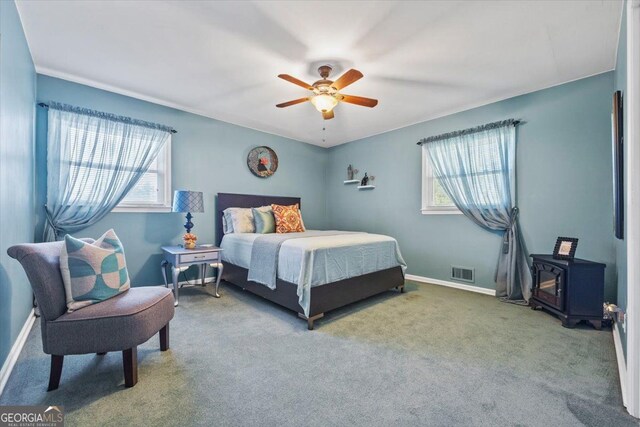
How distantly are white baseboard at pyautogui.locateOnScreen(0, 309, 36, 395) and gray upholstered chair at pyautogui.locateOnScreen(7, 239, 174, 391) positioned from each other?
11.8 inches

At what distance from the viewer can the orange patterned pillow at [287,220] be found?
13.4ft

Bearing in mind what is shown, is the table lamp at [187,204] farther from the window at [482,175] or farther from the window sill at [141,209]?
the window at [482,175]

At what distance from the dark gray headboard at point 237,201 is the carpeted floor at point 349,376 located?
69.3 inches

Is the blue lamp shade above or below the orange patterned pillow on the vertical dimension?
above

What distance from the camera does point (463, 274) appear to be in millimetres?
3859

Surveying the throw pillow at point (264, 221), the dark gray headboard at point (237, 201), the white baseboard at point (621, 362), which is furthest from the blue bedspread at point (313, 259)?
the white baseboard at point (621, 362)

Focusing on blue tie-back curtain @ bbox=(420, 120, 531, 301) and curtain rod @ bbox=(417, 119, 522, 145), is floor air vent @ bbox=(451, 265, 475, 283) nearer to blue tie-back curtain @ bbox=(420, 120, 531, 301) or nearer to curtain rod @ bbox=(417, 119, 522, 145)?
blue tie-back curtain @ bbox=(420, 120, 531, 301)

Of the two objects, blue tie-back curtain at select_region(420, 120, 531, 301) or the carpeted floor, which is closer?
the carpeted floor

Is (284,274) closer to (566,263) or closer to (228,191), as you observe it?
(228,191)

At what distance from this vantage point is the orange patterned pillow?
4098 mm

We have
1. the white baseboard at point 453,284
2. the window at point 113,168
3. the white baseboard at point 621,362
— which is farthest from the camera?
the white baseboard at point 453,284

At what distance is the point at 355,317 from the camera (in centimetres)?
280

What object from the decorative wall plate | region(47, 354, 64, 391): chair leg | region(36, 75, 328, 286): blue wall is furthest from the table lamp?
region(47, 354, 64, 391): chair leg

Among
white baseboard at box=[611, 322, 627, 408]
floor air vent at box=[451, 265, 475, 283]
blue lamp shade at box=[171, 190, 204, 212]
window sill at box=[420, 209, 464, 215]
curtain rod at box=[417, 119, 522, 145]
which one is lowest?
white baseboard at box=[611, 322, 627, 408]
